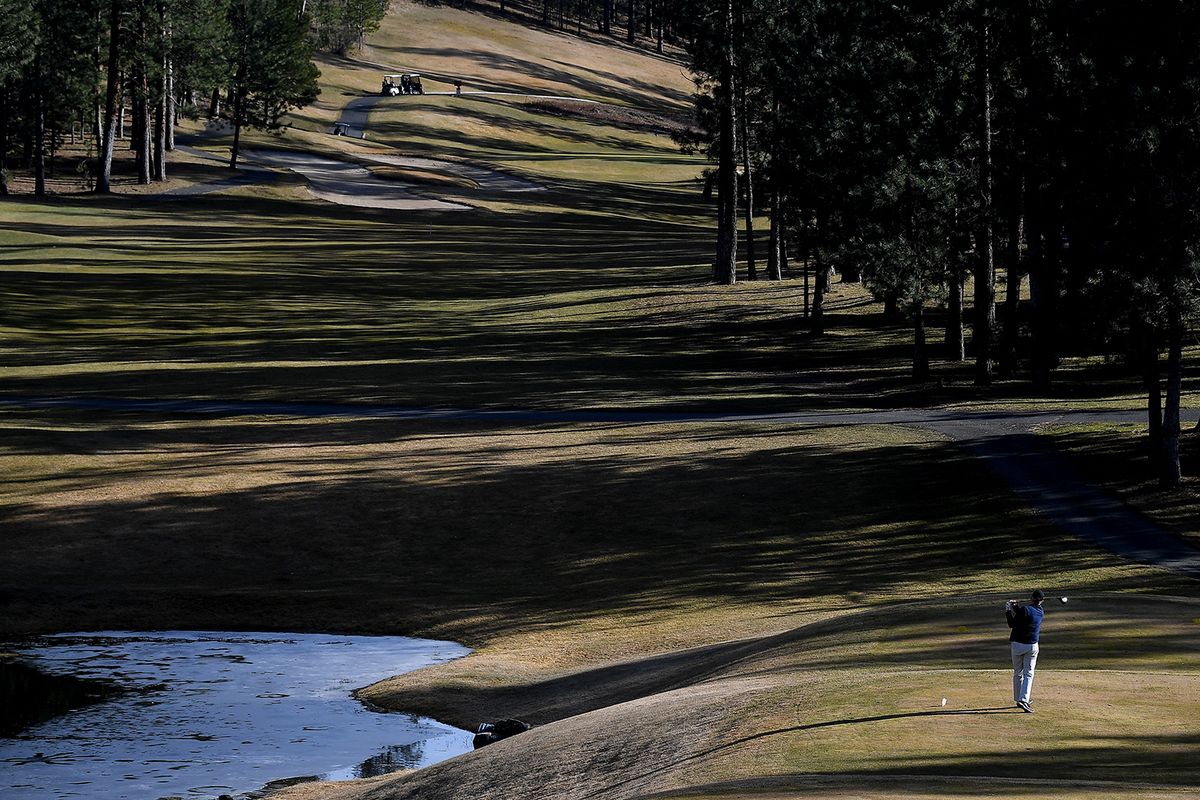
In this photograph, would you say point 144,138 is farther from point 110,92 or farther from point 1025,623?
point 1025,623

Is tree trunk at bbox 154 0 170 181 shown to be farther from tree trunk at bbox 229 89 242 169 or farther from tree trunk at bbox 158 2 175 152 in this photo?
tree trunk at bbox 229 89 242 169

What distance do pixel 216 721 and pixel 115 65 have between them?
91.7 m

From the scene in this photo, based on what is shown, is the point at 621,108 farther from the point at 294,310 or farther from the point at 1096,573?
the point at 1096,573

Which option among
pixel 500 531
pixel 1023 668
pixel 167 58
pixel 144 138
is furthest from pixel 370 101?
pixel 1023 668

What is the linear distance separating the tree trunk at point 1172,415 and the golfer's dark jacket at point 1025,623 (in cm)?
1992

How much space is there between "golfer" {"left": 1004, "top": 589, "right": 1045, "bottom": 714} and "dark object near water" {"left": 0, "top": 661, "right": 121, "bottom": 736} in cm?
1756

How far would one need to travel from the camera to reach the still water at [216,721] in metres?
23.0

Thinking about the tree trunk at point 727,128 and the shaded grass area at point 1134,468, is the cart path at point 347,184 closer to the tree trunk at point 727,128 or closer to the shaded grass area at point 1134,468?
the tree trunk at point 727,128

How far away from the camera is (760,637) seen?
28328 mm

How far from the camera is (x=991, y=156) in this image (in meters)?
48.5

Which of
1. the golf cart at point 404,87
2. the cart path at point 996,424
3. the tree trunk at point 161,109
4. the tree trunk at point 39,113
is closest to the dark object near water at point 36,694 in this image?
the cart path at point 996,424

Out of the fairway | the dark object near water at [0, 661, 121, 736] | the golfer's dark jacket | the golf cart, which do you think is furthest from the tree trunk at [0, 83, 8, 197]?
the golfer's dark jacket

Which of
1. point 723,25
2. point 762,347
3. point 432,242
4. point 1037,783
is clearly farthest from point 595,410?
point 432,242

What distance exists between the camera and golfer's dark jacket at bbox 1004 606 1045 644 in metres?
16.8
